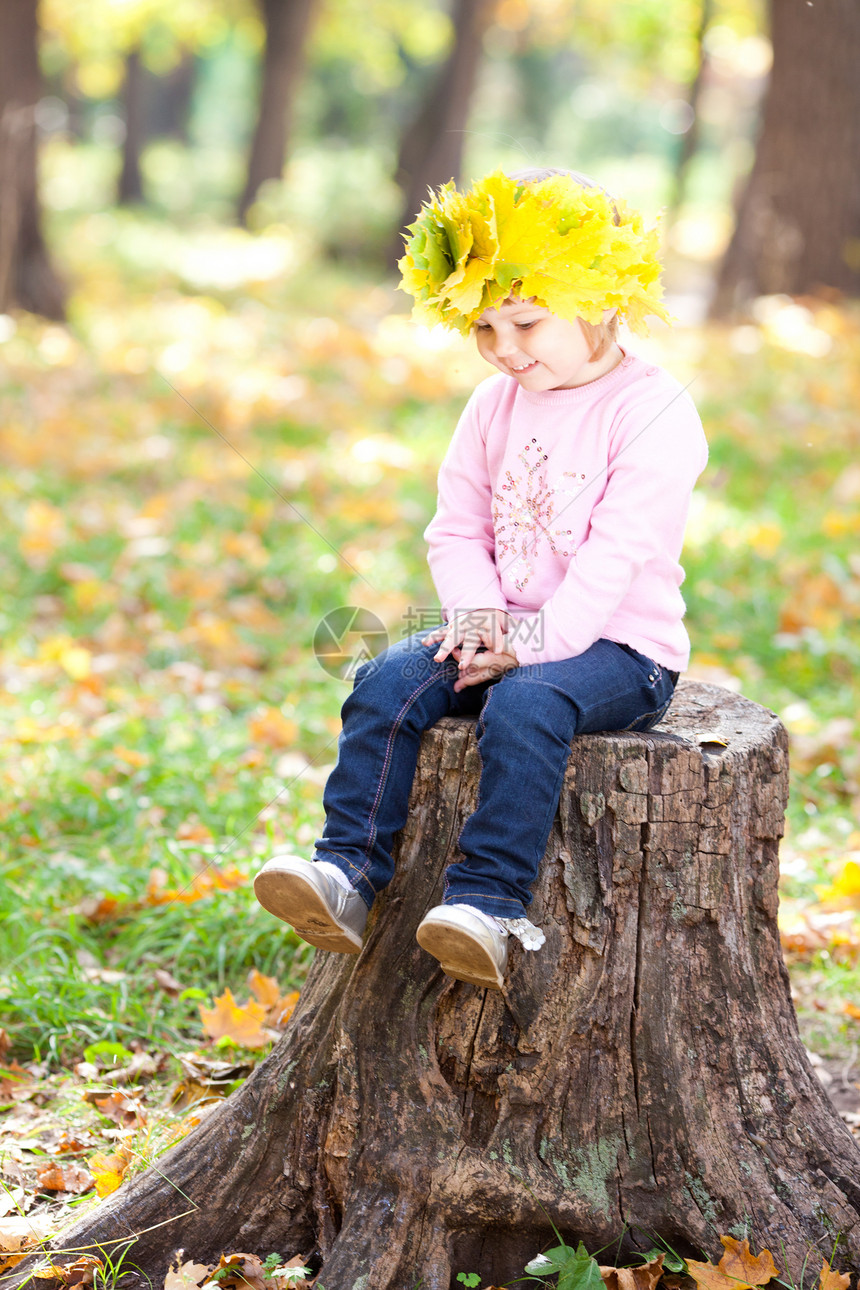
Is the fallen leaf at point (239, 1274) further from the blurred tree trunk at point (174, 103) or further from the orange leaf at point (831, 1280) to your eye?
the blurred tree trunk at point (174, 103)

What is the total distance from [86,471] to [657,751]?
5.67 metres

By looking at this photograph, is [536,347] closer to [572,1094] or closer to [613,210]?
[613,210]

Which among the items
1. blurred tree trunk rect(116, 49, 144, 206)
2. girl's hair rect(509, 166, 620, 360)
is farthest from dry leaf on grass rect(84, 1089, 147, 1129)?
blurred tree trunk rect(116, 49, 144, 206)

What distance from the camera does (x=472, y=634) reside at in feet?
7.69

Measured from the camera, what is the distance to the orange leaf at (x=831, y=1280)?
2041 mm

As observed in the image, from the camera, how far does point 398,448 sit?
7.31m

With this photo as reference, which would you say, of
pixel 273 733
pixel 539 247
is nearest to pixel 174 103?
pixel 273 733

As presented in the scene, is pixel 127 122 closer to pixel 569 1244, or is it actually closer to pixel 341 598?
pixel 341 598

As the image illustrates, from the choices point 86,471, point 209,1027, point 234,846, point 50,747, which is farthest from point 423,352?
point 209,1027

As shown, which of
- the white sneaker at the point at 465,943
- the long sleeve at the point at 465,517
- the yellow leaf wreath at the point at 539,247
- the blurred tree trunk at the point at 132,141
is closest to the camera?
the white sneaker at the point at 465,943

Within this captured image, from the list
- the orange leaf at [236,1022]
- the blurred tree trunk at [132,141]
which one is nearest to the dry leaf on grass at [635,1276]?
the orange leaf at [236,1022]

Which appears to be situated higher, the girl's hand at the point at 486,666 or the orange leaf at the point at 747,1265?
the girl's hand at the point at 486,666

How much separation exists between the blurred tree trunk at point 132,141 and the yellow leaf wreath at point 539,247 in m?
23.1

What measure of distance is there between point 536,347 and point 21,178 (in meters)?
9.51
